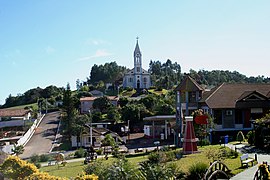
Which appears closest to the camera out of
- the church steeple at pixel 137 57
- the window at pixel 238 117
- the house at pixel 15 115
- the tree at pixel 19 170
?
the tree at pixel 19 170

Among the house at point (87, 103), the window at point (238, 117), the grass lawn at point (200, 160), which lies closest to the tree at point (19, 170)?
the grass lawn at point (200, 160)

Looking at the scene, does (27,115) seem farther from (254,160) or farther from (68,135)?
(254,160)

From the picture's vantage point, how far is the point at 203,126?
92.5ft

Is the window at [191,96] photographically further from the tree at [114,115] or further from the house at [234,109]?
the tree at [114,115]

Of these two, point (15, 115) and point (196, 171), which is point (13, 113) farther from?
point (196, 171)

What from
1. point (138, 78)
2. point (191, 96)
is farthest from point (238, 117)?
point (138, 78)

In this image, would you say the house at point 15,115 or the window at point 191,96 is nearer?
the window at point 191,96

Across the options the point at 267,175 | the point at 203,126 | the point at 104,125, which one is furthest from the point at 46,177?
the point at 104,125

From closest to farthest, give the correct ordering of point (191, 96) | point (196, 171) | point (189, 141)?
point (196, 171) < point (189, 141) < point (191, 96)

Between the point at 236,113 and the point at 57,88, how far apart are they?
70.2 meters

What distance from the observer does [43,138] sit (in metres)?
48.4

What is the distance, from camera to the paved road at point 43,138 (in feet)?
131

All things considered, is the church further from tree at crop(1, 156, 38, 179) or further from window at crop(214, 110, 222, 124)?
tree at crop(1, 156, 38, 179)

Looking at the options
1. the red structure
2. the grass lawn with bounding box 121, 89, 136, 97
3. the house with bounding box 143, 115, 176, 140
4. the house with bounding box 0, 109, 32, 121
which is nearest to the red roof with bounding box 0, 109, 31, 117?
the house with bounding box 0, 109, 32, 121
